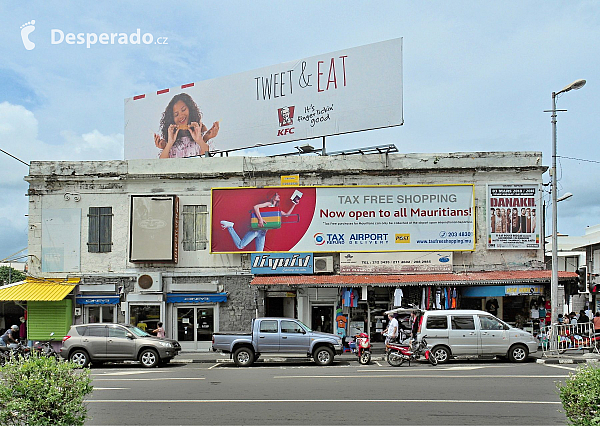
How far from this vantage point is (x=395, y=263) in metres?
25.9

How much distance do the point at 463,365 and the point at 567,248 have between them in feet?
136

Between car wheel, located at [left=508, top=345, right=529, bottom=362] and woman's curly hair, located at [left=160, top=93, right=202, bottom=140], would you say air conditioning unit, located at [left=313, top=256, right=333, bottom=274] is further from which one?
woman's curly hair, located at [left=160, top=93, right=202, bottom=140]

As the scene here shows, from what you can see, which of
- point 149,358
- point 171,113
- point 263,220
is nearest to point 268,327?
point 149,358

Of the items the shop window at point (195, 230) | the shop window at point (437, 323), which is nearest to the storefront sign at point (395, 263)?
the shop window at point (437, 323)

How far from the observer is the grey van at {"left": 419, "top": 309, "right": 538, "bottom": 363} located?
20.2m

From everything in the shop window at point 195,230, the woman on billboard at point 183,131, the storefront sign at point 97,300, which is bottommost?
the storefront sign at point 97,300

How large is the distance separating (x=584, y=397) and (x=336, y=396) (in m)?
6.78

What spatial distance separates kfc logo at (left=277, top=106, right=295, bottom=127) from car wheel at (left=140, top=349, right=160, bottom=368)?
12.4m

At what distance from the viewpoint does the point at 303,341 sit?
20828mm

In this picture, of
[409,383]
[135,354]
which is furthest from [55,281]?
[409,383]

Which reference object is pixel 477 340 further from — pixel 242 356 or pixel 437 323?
pixel 242 356

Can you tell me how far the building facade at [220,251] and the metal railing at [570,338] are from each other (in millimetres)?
2916

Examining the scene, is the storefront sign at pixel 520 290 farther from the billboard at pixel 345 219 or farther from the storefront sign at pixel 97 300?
the storefront sign at pixel 97 300

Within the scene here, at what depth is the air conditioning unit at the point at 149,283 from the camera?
26297mm
